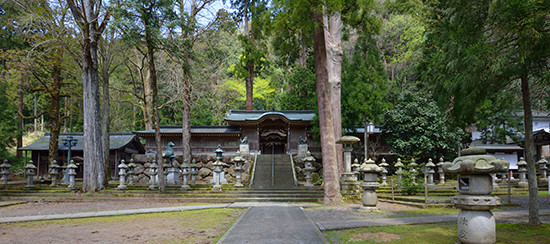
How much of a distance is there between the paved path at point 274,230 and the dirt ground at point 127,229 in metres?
0.39

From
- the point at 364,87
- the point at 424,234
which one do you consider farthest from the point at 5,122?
the point at 424,234

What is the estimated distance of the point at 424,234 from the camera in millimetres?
5680

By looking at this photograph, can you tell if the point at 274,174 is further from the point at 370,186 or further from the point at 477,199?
the point at 477,199

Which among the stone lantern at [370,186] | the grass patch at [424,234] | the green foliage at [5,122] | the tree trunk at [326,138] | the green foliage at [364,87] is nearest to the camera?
the grass patch at [424,234]

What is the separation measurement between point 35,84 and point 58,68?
11485 mm

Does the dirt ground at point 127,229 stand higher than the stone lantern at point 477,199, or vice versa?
the stone lantern at point 477,199

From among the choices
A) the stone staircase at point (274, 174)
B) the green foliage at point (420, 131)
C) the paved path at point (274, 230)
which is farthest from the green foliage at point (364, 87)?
the paved path at point (274, 230)

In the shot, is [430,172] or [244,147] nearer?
[430,172]

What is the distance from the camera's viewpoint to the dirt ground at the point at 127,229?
5.97 m

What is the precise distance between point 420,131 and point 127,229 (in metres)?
19.6

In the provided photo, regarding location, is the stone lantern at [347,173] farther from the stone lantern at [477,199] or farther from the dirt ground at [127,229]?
the stone lantern at [477,199]

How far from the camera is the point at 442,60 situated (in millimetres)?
7840

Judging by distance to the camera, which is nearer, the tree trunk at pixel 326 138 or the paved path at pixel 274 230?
the paved path at pixel 274 230

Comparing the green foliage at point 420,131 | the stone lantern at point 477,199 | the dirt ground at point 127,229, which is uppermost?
the green foliage at point 420,131
